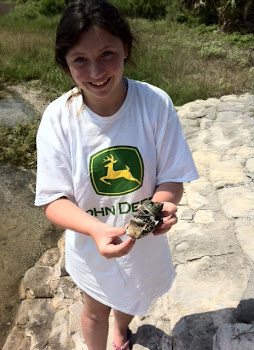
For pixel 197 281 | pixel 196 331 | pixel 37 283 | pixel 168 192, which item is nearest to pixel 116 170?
pixel 168 192

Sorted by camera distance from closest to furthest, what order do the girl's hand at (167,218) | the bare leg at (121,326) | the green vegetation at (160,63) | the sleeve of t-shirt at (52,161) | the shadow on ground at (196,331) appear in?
the girl's hand at (167,218)
the sleeve of t-shirt at (52,161)
the bare leg at (121,326)
the shadow on ground at (196,331)
the green vegetation at (160,63)

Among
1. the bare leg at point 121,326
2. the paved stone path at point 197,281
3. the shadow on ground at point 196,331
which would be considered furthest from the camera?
the paved stone path at point 197,281

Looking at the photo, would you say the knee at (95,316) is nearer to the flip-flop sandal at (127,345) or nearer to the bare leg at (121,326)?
the bare leg at (121,326)

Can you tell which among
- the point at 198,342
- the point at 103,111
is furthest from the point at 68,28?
the point at 198,342

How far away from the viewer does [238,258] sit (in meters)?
2.78

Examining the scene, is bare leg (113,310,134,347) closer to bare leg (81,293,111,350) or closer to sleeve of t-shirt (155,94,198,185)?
bare leg (81,293,111,350)

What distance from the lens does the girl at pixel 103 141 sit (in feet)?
4.54

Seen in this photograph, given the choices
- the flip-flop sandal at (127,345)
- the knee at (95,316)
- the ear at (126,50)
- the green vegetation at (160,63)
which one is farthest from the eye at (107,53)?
the green vegetation at (160,63)

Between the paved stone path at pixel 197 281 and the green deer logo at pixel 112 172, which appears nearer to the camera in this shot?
the green deer logo at pixel 112 172

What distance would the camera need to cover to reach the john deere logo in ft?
4.91

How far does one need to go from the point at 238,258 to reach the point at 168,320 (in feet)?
2.34

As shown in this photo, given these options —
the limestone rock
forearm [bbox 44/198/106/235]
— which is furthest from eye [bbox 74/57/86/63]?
the limestone rock

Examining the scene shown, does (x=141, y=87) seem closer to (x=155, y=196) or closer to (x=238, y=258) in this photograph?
(x=155, y=196)

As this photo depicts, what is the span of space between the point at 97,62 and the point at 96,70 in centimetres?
3
